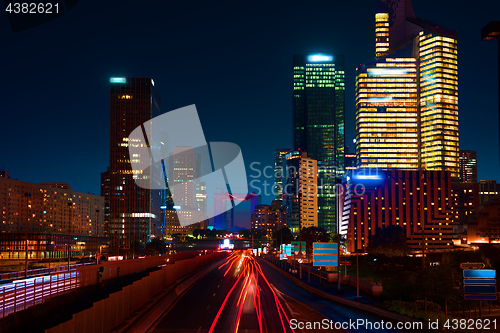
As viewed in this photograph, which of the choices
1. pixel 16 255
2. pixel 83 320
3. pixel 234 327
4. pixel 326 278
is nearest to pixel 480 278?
pixel 234 327

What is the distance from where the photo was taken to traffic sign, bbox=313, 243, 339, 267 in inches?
2064

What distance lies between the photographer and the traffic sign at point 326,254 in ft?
172

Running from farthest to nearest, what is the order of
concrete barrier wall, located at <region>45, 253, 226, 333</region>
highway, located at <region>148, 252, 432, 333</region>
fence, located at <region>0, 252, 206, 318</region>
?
highway, located at <region>148, 252, 432, 333</region>, fence, located at <region>0, 252, 206, 318</region>, concrete barrier wall, located at <region>45, 253, 226, 333</region>

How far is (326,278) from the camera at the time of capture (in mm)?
67938

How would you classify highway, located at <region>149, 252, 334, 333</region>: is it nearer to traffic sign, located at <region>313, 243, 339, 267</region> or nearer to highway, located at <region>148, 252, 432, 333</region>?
highway, located at <region>148, 252, 432, 333</region>

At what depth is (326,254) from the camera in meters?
52.6

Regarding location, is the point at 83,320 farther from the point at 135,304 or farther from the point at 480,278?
the point at 480,278

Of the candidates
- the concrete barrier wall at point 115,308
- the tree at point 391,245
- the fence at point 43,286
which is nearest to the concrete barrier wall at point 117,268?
the fence at point 43,286

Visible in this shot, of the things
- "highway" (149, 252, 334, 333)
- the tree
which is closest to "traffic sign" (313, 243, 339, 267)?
"highway" (149, 252, 334, 333)

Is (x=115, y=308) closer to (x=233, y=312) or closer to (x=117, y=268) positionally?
(x=233, y=312)

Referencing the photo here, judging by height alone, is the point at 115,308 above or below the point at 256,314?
above

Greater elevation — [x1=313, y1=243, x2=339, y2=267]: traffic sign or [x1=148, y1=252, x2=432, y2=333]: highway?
[x1=313, y1=243, x2=339, y2=267]: traffic sign

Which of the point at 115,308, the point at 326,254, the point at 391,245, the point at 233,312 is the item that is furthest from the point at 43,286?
the point at 391,245

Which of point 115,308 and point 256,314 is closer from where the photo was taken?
point 115,308
